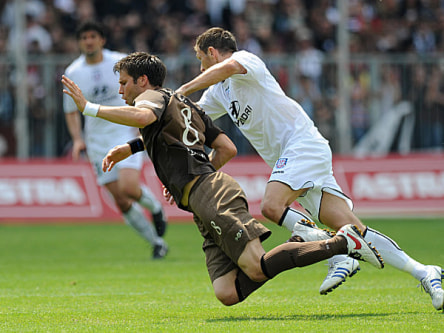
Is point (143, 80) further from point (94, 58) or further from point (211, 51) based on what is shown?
point (94, 58)

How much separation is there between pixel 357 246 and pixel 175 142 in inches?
63.9

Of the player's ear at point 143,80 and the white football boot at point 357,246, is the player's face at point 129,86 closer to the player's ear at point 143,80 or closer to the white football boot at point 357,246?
the player's ear at point 143,80

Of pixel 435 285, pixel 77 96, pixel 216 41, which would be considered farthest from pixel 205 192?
pixel 435 285

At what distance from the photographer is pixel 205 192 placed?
6.69m

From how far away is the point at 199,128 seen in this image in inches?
274

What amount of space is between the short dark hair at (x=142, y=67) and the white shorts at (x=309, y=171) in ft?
4.49

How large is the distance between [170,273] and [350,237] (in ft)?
13.2

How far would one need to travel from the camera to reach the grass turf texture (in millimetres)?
6305

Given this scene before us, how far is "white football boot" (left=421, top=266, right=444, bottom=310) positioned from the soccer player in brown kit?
1.49 feet

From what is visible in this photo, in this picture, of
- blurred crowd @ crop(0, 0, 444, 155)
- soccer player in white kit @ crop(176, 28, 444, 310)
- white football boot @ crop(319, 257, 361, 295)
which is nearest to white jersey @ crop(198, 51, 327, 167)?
soccer player in white kit @ crop(176, 28, 444, 310)

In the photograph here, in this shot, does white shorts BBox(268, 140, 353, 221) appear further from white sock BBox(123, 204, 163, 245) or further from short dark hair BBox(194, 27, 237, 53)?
white sock BBox(123, 204, 163, 245)

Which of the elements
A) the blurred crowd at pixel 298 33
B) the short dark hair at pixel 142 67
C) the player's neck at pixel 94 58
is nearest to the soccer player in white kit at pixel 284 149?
the short dark hair at pixel 142 67

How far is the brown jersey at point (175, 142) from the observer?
6.68 metres

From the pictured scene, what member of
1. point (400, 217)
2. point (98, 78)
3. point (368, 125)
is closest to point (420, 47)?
point (368, 125)
